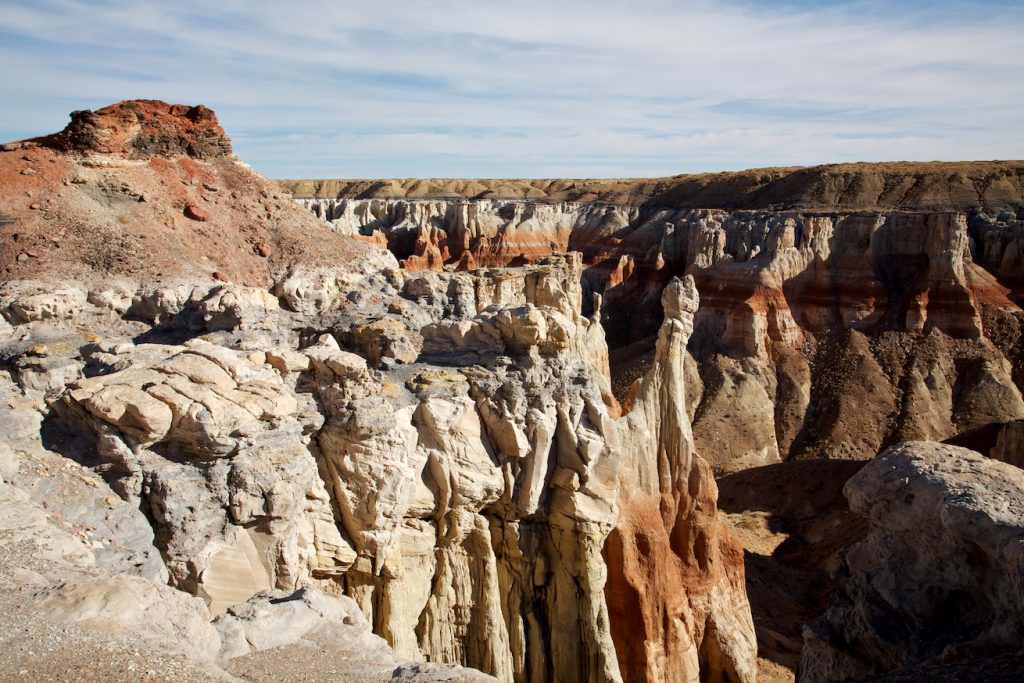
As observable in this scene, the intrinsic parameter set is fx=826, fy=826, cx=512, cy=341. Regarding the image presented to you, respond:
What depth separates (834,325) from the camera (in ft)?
188

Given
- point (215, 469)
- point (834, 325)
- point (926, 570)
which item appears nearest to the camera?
point (926, 570)

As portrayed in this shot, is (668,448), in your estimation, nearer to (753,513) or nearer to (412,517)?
(412,517)

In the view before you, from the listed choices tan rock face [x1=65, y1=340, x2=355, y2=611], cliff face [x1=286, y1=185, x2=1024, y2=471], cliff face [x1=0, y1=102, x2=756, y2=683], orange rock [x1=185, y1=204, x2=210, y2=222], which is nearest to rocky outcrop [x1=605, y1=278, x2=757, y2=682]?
cliff face [x1=0, y1=102, x2=756, y2=683]

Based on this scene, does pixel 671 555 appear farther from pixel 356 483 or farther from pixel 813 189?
pixel 813 189

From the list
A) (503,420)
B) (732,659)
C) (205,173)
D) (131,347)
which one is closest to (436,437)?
(503,420)

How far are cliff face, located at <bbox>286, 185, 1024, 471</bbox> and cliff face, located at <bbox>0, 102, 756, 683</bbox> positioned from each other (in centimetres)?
2813

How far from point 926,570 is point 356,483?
340 inches

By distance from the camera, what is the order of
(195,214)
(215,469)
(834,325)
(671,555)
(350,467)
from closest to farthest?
1. (215,469)
2. (350,467)
3. (671,555)
4. (195,214)
5. (834,325)

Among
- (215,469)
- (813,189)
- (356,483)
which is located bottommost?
(356,483)

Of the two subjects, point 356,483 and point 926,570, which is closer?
point 926,570

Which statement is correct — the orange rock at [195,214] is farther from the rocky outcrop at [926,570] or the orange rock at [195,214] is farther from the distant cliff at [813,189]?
the distant cliff at [813,189]

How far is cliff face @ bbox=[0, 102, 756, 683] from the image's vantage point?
10914mm

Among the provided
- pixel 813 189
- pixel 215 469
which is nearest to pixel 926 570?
pixel 215 469

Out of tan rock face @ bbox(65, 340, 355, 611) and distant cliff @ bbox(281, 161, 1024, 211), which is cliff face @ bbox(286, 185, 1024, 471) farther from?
tan rock face @ bbox(65, 340, 355, 611)
